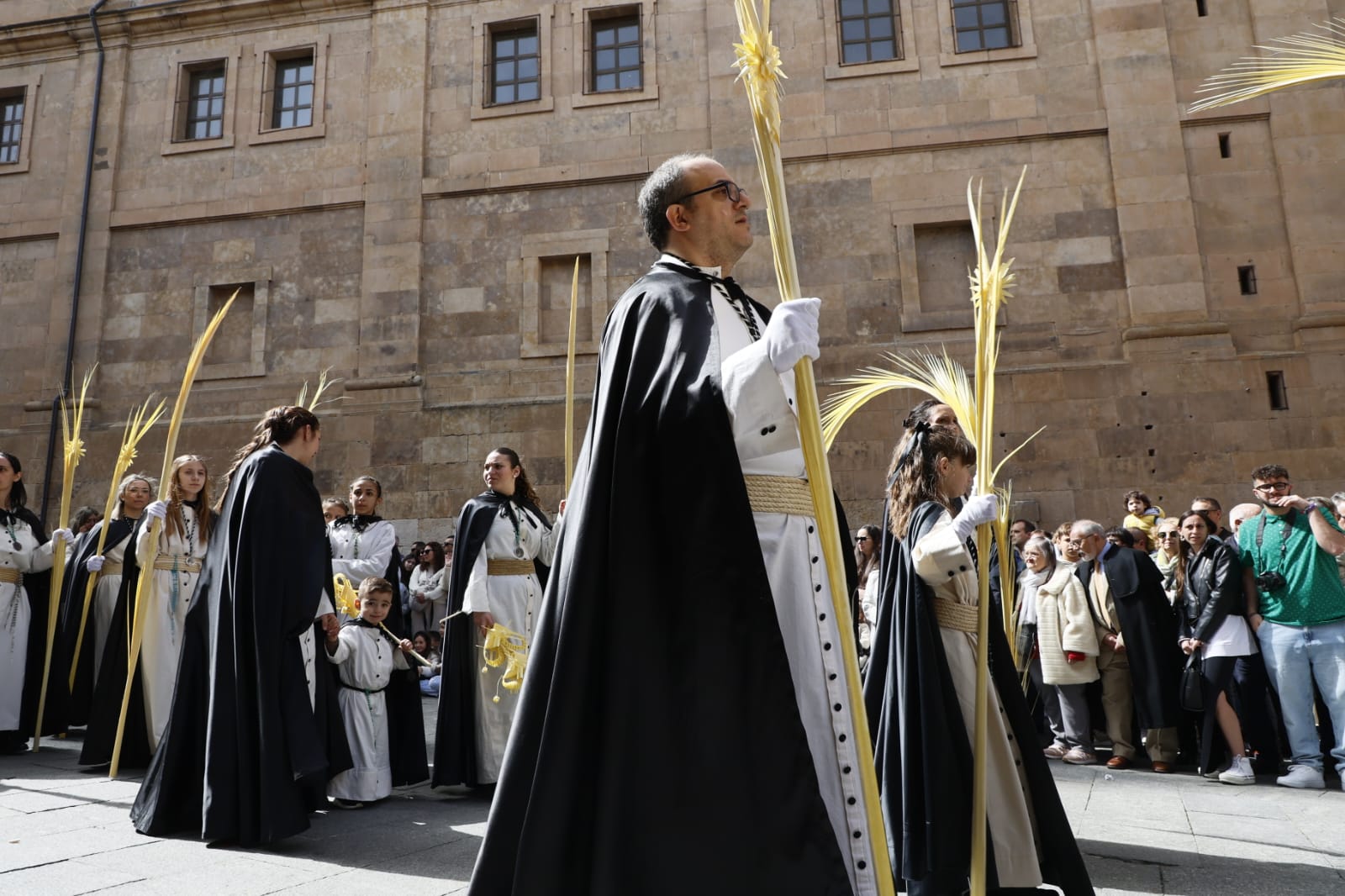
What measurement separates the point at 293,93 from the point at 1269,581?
15684 mm

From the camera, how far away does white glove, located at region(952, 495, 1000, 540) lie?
3.41m

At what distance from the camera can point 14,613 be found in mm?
7430

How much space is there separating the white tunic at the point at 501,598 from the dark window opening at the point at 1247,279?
434 inches

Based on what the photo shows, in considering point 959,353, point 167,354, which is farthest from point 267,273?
point 959,353

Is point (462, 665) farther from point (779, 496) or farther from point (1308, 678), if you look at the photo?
point (1308, 678)

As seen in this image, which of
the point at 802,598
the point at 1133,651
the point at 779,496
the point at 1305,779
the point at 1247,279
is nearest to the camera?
the point at 802,598

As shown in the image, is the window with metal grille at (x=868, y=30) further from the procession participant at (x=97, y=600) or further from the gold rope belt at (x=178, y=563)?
the gold rope belt at (x=178, y=563)

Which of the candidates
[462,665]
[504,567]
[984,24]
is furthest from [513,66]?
[462,665]

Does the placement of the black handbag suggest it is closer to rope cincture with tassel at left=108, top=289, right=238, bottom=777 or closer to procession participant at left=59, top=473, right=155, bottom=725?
rope cincture with tassel at left=108, top=289, right=238, bottom=777

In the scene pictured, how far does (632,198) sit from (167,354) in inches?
304

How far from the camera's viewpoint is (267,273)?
51.4ft

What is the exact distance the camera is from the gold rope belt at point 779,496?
103 inches

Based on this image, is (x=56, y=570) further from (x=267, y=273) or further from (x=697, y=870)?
(x=267, y=273)

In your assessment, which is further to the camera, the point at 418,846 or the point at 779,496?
the point at 418,846
